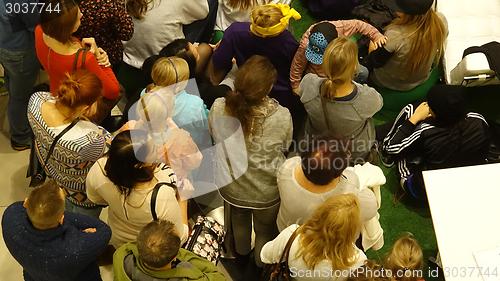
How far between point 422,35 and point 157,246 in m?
2.31

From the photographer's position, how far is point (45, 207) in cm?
257

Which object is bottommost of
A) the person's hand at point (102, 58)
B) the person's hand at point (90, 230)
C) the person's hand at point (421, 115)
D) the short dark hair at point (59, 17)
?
the person's hand at point (421, 115)

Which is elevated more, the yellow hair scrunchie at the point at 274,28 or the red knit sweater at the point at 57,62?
the yellow hair scrunchie at the point at 274,28

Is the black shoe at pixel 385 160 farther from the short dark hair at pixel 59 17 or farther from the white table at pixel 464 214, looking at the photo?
the short dark hair at pixel 59 17

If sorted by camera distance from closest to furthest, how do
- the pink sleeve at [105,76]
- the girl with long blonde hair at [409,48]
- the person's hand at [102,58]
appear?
the pink sleeve at [105,76], the person's hand at [102,58], the girl with long blonde hair at [409,48]

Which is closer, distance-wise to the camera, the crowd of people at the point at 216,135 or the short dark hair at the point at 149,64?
the crowd of people at the point at 216,135

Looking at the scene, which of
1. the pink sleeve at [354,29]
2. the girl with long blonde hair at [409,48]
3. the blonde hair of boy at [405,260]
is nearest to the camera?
the blonde hair of boy at [405,260]

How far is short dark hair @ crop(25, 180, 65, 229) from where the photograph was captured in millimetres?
2582

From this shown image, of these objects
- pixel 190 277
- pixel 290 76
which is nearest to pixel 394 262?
pixel 190 277

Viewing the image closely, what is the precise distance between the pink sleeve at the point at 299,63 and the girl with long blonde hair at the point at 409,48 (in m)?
0.61

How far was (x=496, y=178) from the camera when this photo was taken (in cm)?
312

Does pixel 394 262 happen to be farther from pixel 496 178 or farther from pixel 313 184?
pixel 496 178

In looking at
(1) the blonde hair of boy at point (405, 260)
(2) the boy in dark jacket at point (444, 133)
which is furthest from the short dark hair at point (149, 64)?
(1) the blonde hair of boy at point (405, 260)

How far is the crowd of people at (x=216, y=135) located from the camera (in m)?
2.64
